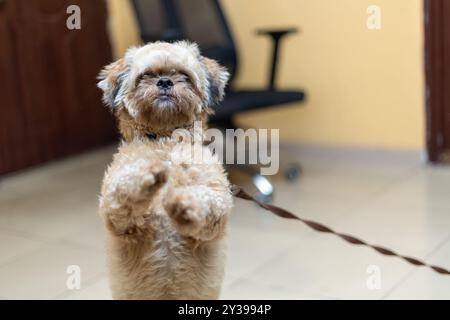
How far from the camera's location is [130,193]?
1.27 metres

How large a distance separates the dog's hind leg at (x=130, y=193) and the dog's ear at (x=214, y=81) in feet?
0.93

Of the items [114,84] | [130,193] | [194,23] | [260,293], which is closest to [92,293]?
[260,293]

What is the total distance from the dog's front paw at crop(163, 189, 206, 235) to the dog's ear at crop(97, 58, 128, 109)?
33 centimetres

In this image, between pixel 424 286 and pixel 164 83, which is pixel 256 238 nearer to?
pixel 424 286

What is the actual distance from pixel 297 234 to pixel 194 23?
139 centimetres

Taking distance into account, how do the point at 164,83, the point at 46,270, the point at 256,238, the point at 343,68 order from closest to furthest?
1. the point at 164,83
2. the point at 46,270
3. the point at 256,238
4. the point at 343,68

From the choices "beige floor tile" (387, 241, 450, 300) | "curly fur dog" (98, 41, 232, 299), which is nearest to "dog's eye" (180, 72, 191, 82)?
"curly fur dog" (98, 41, 232, 299)

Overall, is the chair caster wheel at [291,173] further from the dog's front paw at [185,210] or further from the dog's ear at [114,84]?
the dog's front paw at [185,210]

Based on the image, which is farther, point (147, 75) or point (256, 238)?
point (256, 238)

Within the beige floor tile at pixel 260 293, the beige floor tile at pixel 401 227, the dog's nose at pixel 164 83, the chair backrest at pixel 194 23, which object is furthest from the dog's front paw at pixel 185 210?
the chair backrest at pixel 194 23

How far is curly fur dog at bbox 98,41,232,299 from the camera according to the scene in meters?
1.33

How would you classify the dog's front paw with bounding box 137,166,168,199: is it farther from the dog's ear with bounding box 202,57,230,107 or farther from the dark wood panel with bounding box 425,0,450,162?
the dark wood panel with bounding box 425,0,450,162
